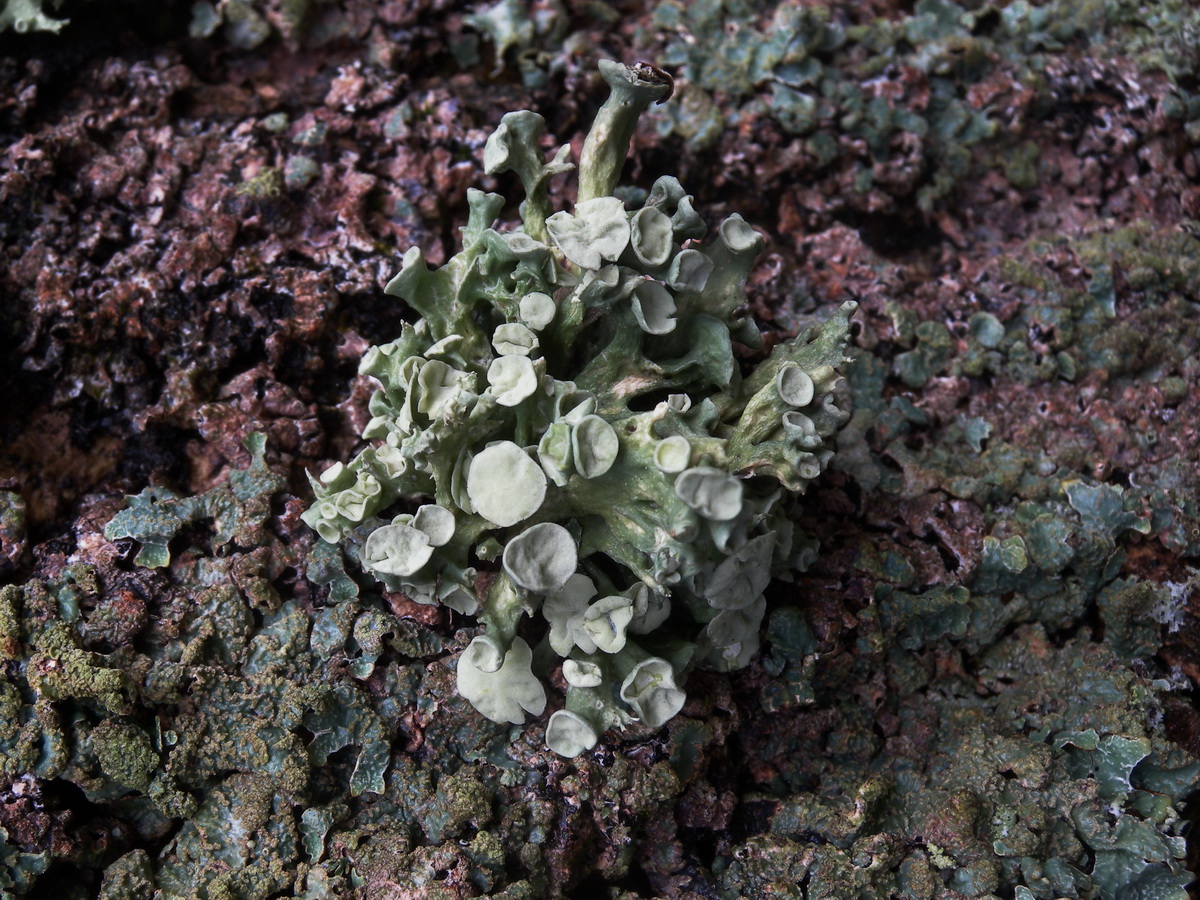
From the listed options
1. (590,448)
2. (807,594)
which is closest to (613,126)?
(590,448)

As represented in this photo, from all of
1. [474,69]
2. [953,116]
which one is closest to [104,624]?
[474,69]

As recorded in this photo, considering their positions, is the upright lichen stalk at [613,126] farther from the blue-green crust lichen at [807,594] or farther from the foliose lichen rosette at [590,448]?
the blue-green crust lichen at [807,594]

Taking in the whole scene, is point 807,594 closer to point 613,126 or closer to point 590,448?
point 590,448

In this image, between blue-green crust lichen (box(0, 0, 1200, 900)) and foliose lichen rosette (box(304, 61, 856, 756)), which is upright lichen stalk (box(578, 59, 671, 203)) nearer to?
foliose lichen rosette (box(304, 61, 856, 756))

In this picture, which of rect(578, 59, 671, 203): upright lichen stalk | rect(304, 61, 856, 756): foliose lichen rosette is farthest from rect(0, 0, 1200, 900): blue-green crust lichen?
rect(578, 59, 671, 203): upright lichen stalk

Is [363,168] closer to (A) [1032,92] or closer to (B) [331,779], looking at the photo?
(B) [331,779]

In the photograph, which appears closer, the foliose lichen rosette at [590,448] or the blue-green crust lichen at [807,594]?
the foliose lichen rosette at [590,448]

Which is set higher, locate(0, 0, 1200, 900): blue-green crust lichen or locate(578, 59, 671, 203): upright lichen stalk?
locate(578, 59, 671, 203): upright lichen stalk

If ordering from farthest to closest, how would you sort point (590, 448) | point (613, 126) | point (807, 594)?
point (807, 594)
point (613, 126)
point (590, 448)

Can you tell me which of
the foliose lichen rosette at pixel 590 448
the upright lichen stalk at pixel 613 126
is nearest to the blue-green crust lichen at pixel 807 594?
the foliose lichen rosette at pixel 590 448
